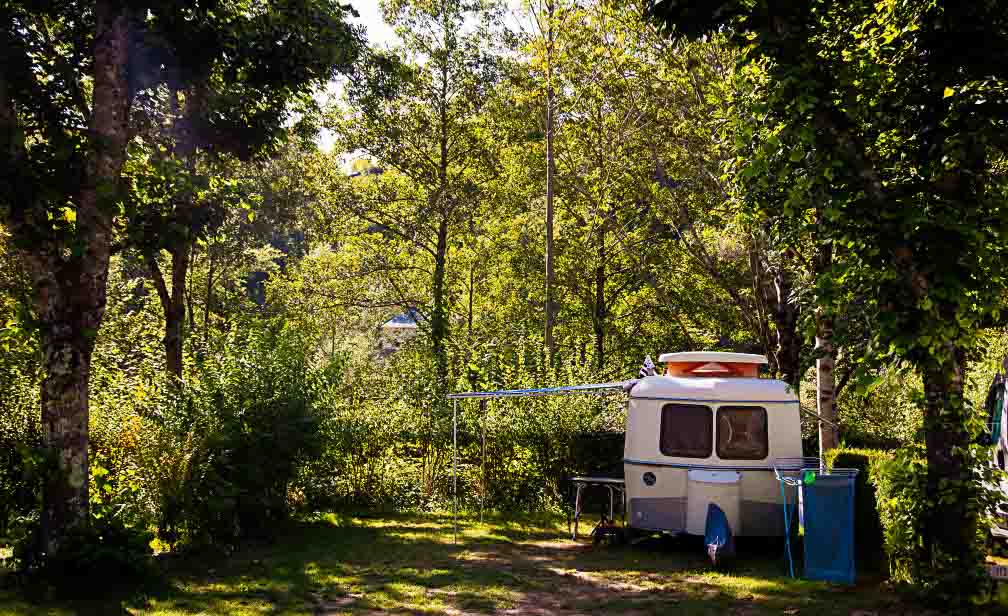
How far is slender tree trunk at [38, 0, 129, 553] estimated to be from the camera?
813cm

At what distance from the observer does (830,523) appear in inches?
311

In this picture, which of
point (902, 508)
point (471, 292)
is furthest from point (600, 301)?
point (902, 508)

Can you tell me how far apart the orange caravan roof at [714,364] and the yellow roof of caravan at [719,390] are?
306 millimetres

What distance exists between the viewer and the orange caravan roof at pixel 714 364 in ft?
34.7

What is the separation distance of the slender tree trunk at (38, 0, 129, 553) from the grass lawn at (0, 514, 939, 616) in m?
0.96

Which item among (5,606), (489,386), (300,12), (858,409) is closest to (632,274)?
(858,409)

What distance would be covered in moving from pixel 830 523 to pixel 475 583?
141 inches

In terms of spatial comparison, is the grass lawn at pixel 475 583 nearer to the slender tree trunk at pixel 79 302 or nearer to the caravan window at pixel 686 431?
the slender tree trunk at pixel 79 302

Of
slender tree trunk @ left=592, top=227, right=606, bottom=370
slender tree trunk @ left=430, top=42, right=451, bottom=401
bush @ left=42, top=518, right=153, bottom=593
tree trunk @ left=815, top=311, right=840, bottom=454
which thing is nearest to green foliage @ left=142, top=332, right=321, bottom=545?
bush @ left=42, top=518, right=153, bottom=593

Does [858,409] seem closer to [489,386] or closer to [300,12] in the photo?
[489,386]

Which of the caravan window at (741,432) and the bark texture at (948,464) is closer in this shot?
the bark texture at (948,464)

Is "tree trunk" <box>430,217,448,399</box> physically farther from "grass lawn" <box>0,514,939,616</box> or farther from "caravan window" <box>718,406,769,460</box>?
"caravan window" <box>718,406,769,460</box>

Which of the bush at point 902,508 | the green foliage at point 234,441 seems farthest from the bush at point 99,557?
the bush at point 902,508

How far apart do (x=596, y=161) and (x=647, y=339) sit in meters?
6.28
